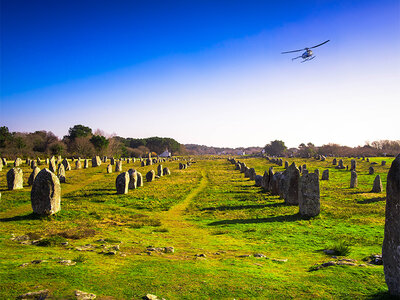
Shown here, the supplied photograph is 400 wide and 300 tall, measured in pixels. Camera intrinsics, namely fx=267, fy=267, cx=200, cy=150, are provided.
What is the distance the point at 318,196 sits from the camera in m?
16.9

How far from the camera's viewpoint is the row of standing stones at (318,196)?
611 cm

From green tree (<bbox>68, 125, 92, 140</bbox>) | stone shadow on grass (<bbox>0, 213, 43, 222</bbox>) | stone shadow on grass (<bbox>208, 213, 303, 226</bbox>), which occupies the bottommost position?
stone shadow on grass (<bbox>208, 213, 303, 226</bbox>)

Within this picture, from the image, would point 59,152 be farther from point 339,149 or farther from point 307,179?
point 339,149

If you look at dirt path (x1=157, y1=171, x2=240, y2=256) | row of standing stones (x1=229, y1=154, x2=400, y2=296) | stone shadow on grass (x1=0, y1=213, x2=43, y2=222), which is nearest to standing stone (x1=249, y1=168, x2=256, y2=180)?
row of standing stones (x1=229, y1=154, x2=400, y2=296)

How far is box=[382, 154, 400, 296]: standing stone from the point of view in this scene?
19.7 feet

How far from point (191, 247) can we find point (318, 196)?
980 centimetres

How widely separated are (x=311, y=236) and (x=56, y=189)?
1433 centimetres

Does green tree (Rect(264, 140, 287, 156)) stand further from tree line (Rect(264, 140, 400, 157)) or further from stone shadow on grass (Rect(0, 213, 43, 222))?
stone shadow on grass (Rect(0, 213, 43, 222))

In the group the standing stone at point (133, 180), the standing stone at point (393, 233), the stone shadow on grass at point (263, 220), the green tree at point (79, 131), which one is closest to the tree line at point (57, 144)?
the green tree at point (79, 131)

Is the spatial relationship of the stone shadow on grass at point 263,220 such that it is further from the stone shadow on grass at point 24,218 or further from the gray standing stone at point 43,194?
the stone shadow on grass at point 24,218

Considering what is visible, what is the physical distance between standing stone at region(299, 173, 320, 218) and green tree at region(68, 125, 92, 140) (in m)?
80.5

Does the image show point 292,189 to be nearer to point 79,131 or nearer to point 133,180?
point 133,180

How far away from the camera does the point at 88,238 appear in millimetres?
11867

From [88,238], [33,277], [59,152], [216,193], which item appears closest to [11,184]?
[88,238]
